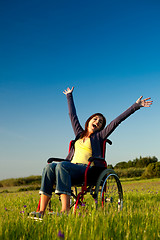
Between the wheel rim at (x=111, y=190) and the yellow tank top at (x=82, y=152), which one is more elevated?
the yellow tank top at (x=82, y=152)

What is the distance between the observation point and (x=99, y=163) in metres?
3.71

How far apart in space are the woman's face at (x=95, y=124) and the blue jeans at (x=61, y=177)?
0.86m

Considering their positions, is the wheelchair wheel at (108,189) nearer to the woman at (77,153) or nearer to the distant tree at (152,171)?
the woman at (77,153)

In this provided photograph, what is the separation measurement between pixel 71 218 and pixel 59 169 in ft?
3.05

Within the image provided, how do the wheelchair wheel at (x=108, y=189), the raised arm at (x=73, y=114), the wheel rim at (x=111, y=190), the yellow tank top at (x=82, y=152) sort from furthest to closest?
the raised arm at (x=73, y=114)
the yellow tank top at (x=82, y=152)
the wheel rim at (x=111, y=190)
the wheelchair wheel at (x=108, y=189)

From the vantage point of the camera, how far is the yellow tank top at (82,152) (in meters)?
3.90

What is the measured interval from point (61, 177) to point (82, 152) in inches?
29.9

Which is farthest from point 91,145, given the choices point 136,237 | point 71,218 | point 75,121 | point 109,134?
point 136,237

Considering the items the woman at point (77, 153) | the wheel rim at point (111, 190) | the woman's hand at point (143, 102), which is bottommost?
the wheel rim at point (111, 190)

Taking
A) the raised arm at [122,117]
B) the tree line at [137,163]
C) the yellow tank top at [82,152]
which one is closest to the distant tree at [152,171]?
the tree line at [137,163]

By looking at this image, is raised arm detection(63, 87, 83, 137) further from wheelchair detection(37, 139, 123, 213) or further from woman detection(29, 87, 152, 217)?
wheelchair detection(37, 139, 123, 213)

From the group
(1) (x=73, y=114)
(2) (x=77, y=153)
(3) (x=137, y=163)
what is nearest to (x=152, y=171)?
(3) (x=137, y=163)

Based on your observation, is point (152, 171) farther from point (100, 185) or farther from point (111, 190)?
point (100, 185)

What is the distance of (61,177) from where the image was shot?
3.29m
